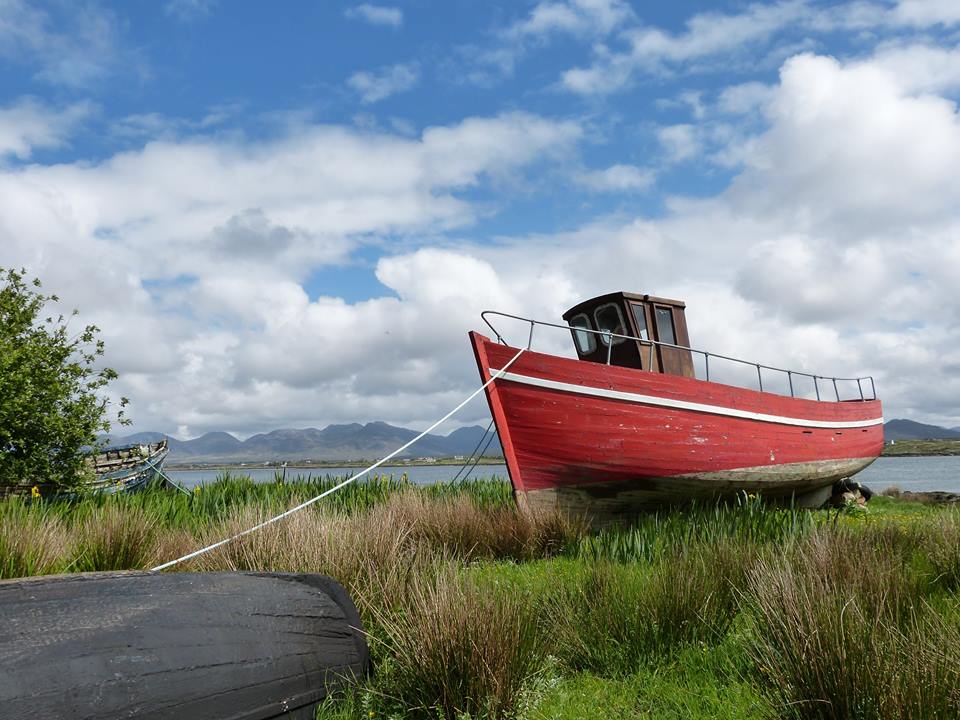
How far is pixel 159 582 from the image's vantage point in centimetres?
350

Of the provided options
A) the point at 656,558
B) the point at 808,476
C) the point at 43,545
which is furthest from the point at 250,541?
the point at 808,476

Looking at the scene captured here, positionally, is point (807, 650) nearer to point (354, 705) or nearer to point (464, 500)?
point (354, 705)

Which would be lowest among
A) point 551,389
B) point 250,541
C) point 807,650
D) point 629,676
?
point 629,676

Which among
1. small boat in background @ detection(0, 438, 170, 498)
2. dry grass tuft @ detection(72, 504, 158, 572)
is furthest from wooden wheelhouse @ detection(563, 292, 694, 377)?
small boat in background @ detection(0, 438, 170, 498)

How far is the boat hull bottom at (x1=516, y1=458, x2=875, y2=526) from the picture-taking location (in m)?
10.2

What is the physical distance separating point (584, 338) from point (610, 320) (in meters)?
0.65

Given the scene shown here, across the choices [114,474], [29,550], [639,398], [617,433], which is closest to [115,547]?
[29,550]

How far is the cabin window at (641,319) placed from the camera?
1223 cm

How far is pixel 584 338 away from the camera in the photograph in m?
12.7

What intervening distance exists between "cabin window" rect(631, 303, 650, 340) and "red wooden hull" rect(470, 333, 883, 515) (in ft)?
4.44

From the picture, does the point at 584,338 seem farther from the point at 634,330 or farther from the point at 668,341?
the point at 668,341

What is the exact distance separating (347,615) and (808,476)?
1317 centimetres

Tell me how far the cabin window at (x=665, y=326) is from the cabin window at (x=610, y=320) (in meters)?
0.80

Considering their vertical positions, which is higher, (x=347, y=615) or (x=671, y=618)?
(x=347, y=615)
